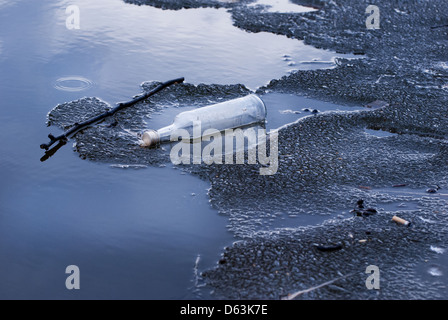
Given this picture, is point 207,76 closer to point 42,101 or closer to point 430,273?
point 42,101

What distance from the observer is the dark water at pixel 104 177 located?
3662 millimetres

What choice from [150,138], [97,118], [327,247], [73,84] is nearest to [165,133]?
[150,138]

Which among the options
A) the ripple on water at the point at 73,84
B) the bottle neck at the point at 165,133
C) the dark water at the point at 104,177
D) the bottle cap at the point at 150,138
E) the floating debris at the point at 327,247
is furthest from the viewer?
the ripple on water at the point at 73,84

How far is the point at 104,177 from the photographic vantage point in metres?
4.70

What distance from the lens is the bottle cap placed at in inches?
201

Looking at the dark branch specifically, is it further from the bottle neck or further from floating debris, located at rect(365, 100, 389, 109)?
floating debris, located at rect(365, 100, 389, 109)

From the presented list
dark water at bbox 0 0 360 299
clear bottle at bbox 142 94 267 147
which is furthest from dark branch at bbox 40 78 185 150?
clear bottle at bbox 142 94 267 147

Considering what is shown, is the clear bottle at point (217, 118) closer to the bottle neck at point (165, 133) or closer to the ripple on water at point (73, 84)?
the bottle neck at point (165, 133)

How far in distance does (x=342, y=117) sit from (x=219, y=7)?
451cm

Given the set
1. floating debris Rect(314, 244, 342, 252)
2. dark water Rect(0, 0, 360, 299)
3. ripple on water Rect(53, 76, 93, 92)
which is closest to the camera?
dark water Rect(0, 0, 360, 299)

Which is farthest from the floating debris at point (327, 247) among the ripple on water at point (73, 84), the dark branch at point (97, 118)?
the ripple on water at point (73, 84)
